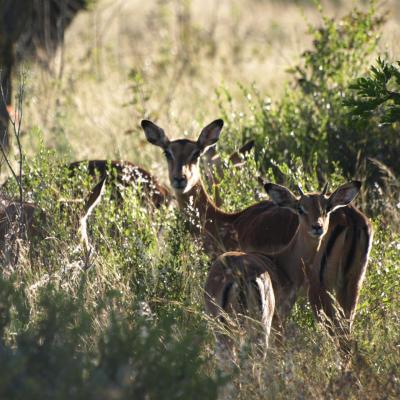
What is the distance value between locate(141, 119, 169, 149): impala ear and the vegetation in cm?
78

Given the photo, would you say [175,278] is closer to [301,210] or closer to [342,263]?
[301,210]

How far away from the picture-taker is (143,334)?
4594 mm

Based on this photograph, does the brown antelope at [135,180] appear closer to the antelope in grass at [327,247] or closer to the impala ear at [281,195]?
the impala ear at [281,195]

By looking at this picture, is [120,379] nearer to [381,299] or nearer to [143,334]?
[143,334]

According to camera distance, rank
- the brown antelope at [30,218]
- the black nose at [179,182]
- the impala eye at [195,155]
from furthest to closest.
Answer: the impala eye at [195,155]
the black nose at [179,182]
the brown antelope at [30,218]

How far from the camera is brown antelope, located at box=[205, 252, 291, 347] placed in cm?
581

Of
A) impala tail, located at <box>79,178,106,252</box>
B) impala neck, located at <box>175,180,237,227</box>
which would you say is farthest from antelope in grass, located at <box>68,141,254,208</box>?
impala tail, located at <box>79,178,106,252</box>

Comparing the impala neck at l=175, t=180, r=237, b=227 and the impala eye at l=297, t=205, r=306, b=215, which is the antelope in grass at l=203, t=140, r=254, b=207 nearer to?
the impala neck at l=175, t=180, r=237, b=227

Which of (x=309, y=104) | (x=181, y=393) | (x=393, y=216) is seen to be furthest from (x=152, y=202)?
(x=181, y=393)

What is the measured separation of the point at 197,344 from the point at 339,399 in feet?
2.70

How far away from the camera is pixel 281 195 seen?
686cm

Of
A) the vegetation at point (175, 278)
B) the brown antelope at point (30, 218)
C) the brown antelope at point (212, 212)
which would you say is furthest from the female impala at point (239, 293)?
the brown antelope at point (30, 218)

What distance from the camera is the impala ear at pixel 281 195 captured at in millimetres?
6812

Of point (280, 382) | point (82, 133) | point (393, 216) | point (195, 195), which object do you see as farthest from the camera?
point (82, 133)
